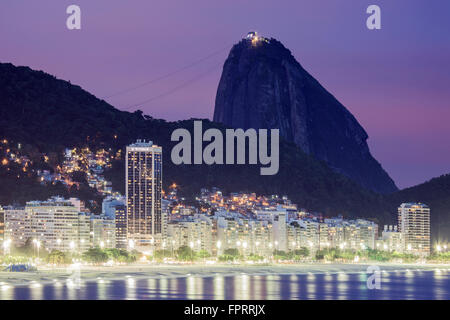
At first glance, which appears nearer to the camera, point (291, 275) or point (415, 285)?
point (415, 285)

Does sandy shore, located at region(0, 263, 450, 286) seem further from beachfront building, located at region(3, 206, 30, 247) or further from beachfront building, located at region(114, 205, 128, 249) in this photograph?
beachfront building, located at region(114, 205, 128, 249)

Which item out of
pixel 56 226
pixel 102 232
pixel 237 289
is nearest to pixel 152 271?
pixel 237 289

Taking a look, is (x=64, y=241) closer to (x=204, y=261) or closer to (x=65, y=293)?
(x=204, y=261)

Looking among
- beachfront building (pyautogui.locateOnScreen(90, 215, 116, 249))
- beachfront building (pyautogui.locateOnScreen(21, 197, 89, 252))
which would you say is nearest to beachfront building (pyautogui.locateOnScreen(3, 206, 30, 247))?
beachfront building (pyautogui.locateOnScreen(21, 197, 89, 252))

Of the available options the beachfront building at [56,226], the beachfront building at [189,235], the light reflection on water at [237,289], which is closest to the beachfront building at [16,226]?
the beachfront building at [56,226]

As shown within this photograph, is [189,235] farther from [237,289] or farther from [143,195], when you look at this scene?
[237,289]
